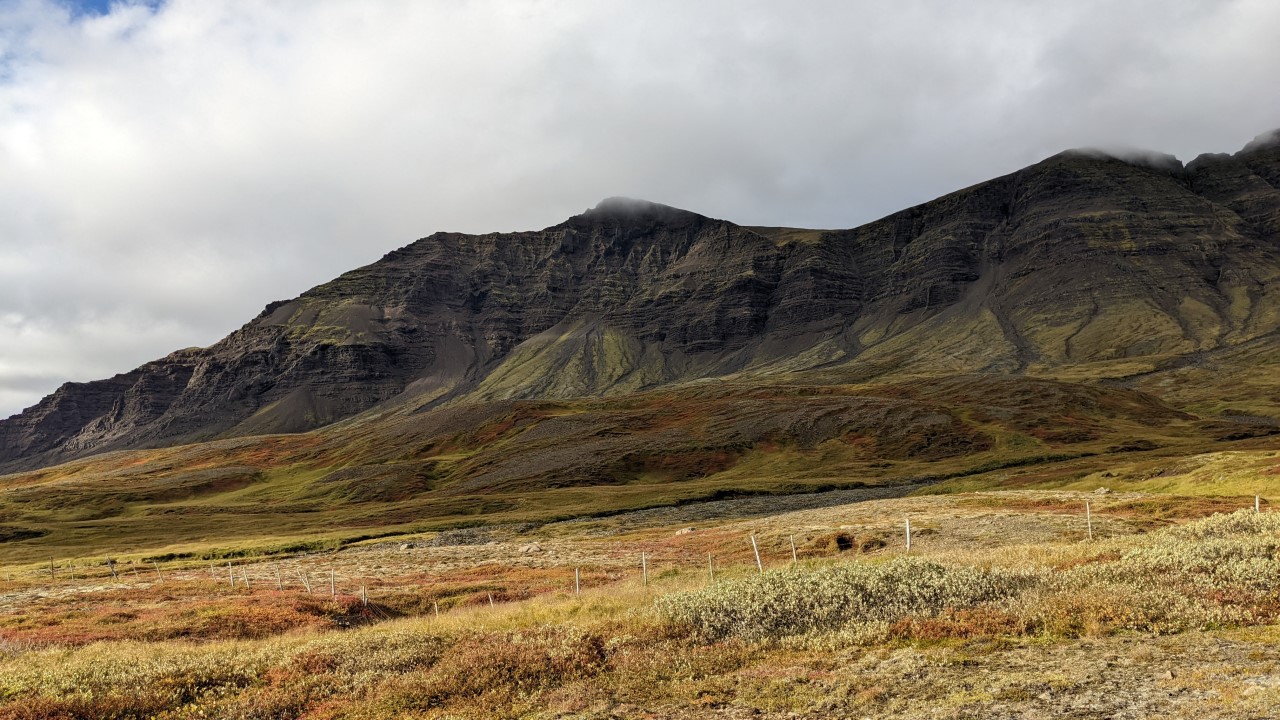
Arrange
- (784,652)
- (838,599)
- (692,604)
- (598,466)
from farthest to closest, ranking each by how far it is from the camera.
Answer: (598,466)
(692,604)
(838,599)
(784,652)

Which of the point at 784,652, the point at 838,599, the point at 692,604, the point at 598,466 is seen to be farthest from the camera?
the point at 598,466

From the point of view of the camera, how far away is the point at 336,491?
5566 inches

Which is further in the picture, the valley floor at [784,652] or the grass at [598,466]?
the grass at [598,466]

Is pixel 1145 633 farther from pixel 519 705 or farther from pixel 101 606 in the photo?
pixel 101 606

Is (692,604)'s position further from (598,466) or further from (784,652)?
(598,466)

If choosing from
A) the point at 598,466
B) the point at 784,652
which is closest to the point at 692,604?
the point at 784,652

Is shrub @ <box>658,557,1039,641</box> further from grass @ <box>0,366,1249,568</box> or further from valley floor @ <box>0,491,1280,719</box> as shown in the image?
grass @ <box>0,366,1249,568</box>

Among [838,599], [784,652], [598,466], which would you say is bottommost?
[598,466]

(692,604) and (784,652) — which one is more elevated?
(692,604)

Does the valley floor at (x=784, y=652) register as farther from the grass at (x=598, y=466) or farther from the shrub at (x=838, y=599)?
the grass at (x=598, y=466)

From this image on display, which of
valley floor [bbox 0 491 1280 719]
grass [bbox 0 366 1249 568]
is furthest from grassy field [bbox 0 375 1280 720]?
grass [bbox 0 366 1249 568]

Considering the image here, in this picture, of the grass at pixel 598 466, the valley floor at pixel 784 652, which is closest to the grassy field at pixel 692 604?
the valley floor at pixel 784 652

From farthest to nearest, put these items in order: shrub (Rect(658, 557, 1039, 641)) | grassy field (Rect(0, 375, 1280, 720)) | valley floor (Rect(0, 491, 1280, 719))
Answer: shrub (Rect(658, 557, 1039, 641)), grassy field (Rect(0, 375, 1280, 720)), valley floor (Rect(0, 491, 1280, 719))

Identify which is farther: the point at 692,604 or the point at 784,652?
the point at 692,604
